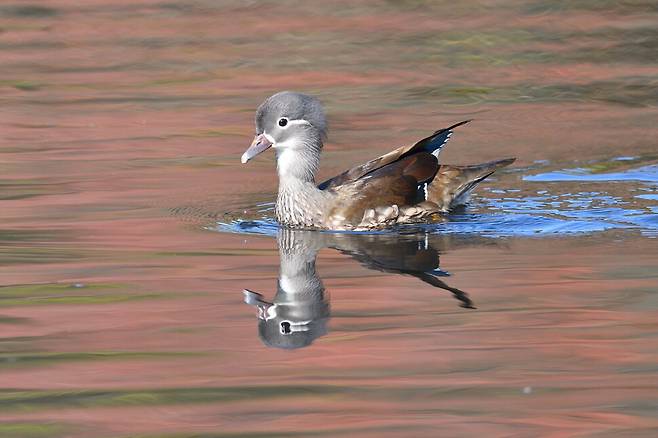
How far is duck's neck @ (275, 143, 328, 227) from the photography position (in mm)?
11023

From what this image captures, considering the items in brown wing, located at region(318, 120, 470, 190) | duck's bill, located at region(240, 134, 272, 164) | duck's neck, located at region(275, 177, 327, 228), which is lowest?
duck's neck, located at region(275, 177, 327, 228)

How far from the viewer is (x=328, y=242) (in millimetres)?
10531

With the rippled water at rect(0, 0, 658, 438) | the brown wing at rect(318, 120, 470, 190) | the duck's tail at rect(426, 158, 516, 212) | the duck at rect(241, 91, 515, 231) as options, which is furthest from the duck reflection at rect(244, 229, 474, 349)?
the duck's tail at rect(426, 158, 516, 212)

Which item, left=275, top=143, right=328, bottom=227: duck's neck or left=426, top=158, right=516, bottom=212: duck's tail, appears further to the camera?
left=426, top=158, right=516, bottom=212: duck's tail

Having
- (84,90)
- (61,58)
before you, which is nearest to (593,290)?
(84,90)

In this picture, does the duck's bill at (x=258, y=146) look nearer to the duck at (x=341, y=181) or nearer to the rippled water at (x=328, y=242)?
the duck at (x=341, y=181)

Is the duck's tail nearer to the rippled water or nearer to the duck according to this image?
the duck

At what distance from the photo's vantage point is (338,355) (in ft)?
23.7

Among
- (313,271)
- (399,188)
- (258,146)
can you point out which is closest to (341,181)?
(399,188)

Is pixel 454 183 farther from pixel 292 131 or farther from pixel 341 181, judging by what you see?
pixel 292 131

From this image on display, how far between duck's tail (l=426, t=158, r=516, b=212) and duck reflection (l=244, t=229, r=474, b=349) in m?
0.81

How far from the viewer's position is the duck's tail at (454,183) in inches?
448

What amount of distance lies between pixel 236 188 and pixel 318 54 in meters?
6.52

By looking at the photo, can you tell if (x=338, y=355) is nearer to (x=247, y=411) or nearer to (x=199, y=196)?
(x=247, y=411)
